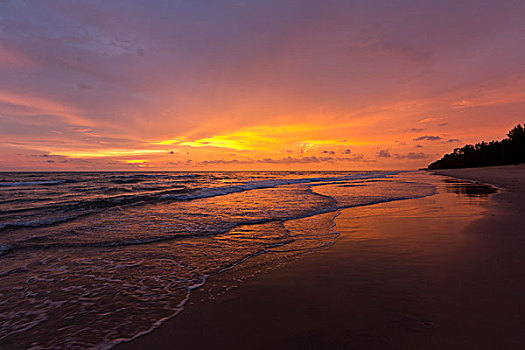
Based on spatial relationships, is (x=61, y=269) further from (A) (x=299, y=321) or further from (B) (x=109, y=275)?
(A) (x=299, y=321)

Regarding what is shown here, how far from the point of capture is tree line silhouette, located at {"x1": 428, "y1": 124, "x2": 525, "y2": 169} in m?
70.6

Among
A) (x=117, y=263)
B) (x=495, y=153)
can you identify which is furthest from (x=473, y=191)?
(x=495, y=153)

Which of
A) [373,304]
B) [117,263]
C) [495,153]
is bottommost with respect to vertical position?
[117,263]

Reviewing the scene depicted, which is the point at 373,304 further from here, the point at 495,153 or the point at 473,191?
the point at 495,153

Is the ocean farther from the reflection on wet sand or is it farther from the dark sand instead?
the reflection on wet sand

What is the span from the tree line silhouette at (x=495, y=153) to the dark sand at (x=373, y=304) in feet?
308

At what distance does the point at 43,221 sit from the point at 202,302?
10.6 metres

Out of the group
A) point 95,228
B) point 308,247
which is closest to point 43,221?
point 95,228

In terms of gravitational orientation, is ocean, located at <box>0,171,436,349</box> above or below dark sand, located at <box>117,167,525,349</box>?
below

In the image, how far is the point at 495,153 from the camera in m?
88.8

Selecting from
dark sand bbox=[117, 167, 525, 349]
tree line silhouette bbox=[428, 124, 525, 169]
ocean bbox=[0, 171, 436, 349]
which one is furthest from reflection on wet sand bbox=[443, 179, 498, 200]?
tree line silhouette bbox=[428, 124, 525, 169]

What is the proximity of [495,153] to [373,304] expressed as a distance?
120m

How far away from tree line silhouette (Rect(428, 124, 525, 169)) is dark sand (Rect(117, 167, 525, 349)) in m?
93.9

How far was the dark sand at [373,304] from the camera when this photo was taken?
2789 millimetres
